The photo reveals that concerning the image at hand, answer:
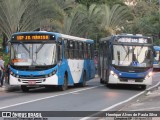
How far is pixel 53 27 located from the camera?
135 feet

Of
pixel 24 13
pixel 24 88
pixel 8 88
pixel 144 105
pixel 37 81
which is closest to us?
pixel 144 105

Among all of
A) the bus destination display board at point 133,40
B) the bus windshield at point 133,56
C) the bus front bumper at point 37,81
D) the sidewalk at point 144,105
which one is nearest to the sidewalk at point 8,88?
the bus front bumper at point 37,81

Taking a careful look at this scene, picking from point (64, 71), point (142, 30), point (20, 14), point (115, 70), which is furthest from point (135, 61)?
point (142, 30)

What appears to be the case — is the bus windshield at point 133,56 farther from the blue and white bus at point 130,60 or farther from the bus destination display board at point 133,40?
the bus destination display board at point 133,40

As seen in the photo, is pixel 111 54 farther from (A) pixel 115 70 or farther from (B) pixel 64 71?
(B) pixel 64 71

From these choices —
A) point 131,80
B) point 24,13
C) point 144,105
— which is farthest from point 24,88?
point 24,13

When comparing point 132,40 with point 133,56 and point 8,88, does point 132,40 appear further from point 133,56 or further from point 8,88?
point 8,88

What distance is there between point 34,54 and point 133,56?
248 inches

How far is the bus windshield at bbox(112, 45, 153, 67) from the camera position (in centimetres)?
2755

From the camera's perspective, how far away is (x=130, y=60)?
90.4 feet

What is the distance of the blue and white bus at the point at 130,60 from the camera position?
27.5 m

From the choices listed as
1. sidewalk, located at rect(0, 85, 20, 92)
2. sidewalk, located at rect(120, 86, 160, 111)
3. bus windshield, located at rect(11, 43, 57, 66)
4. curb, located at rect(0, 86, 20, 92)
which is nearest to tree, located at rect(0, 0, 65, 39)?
curb, located at rect(0, 86, 20, 92)

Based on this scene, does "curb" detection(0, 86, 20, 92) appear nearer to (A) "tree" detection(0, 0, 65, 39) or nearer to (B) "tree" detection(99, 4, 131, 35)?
(A) "tree" detection(0, 0, 65, 39)

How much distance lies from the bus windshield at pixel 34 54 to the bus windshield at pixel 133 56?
483 cm
